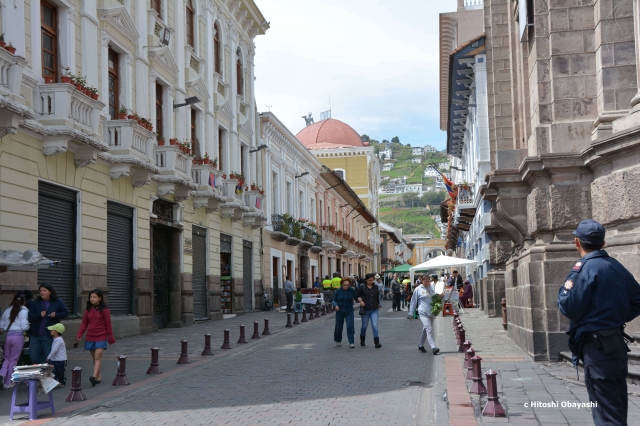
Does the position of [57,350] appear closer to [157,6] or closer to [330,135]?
[157,6]

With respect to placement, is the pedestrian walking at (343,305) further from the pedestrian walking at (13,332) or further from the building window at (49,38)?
the building window at (49,38)

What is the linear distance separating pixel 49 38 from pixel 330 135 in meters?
58.4

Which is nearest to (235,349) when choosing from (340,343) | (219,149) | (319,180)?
(340,343)

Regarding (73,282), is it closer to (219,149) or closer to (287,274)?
(219,149)

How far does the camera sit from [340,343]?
16.8 meters

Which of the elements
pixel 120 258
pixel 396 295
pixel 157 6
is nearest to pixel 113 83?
pixel 157 6

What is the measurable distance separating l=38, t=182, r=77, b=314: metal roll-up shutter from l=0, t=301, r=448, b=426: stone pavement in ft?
5.36

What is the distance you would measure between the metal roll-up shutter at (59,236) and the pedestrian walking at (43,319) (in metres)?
4.46

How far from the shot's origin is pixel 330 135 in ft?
243

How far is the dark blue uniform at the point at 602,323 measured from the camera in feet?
16.1

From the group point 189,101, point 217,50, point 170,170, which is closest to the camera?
point 170,170

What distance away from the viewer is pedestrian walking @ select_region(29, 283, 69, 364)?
1081cm

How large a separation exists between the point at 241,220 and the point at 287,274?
1027 cm

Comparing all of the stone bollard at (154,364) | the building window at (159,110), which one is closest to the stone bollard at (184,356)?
the stone bollard at (154,364)
